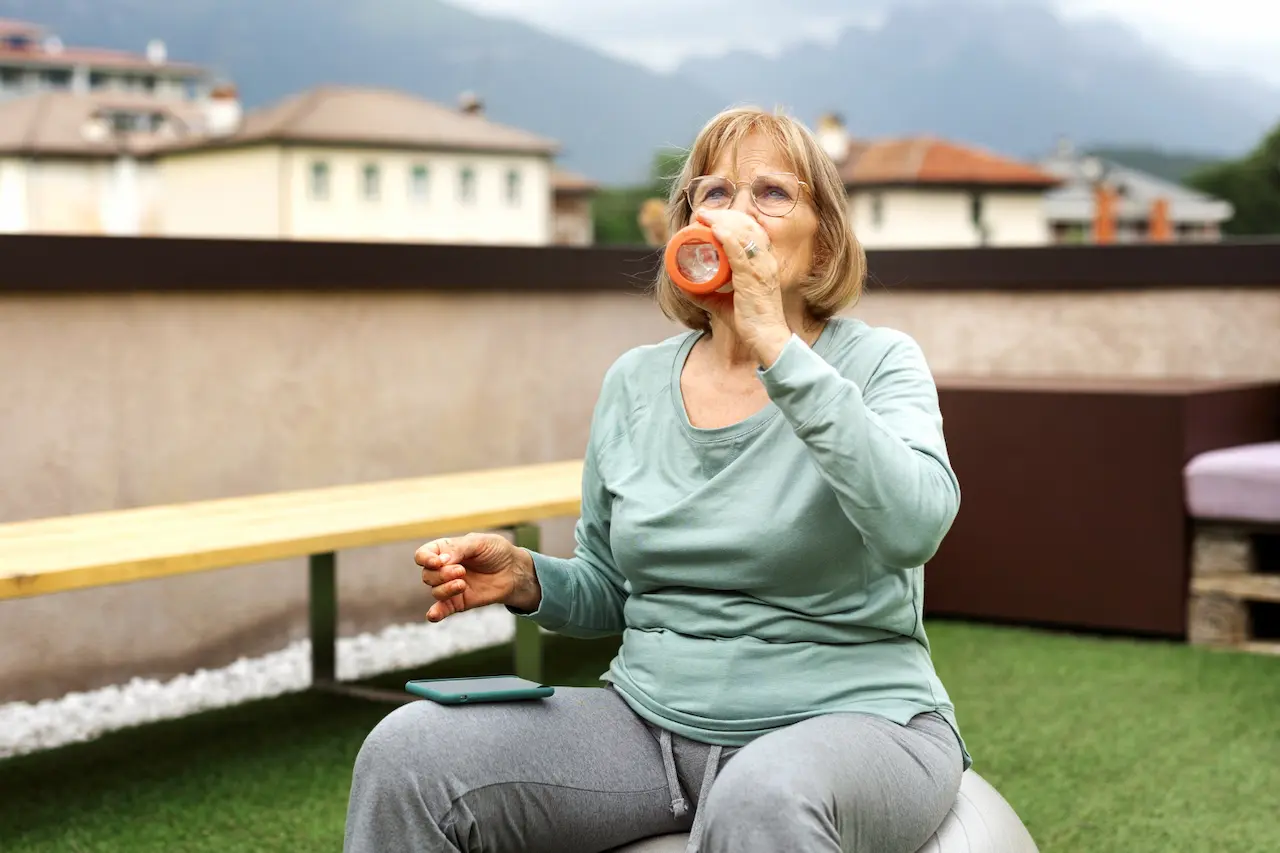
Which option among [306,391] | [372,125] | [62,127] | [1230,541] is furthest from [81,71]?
[1230,541]

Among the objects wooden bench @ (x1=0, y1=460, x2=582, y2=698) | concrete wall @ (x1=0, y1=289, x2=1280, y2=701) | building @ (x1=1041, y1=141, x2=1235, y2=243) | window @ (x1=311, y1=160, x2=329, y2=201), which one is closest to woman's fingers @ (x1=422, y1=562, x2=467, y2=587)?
wooden bench @ (x1=0, y1=460, x2=582, y2=698)

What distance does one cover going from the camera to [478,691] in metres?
1.80

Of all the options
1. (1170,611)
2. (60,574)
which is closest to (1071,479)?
(1170,611)

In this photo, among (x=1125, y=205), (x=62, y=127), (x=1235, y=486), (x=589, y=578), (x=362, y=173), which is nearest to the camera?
(x=589, y=578)

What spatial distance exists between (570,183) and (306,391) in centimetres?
11738

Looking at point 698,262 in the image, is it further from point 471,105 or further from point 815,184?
point 471,105

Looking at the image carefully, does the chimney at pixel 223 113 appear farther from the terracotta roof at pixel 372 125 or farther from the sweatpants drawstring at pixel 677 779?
the sweatpants drawstring at pixel 677 779

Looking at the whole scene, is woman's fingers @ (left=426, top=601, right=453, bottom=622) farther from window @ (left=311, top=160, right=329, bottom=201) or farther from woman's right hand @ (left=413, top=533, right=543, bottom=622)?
window @ (left=311, top=160, right=329, bottom=201)

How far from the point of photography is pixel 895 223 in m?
98.0

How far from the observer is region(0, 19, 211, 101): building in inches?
5807

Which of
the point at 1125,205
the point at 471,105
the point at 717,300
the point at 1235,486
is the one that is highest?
the point at 471,105

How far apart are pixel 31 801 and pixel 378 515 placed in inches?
38.6

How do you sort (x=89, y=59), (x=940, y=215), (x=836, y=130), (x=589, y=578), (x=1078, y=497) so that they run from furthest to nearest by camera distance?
(x=89, y=59) < (x=940, y=215) < (x=836, y=130) < (x=1078, y=497) < (x=589, y=578)

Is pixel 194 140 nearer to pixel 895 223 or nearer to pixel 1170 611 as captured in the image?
pixel 895 223
